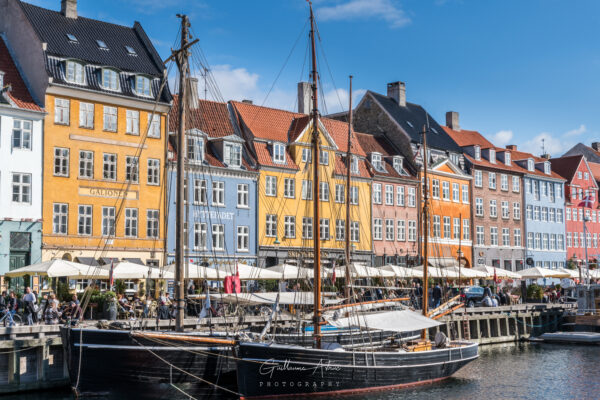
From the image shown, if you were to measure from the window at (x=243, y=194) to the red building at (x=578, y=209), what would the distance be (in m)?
39.9

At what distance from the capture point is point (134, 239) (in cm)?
4212

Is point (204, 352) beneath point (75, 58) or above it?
beneath

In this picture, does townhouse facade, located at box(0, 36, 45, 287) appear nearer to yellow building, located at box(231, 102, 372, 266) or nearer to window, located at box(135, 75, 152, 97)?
window, located at box(135, 75, 152, 97)

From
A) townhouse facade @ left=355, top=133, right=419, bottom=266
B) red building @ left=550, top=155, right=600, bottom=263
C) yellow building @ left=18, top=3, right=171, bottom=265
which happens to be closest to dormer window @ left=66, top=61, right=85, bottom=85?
yellow building @ left=18, top=3, right=171, bottom=265

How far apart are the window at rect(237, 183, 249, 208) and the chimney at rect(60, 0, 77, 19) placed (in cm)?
1335

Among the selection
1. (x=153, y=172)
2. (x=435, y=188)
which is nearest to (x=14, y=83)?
(x=153, y=172)

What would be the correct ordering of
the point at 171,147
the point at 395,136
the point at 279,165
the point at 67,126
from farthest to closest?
the point at 395,136
the point at 279,165
the point at 171,147
the point at 67,126

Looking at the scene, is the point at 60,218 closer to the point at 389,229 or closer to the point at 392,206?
the point at 389,229

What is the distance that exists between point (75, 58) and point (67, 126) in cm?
344

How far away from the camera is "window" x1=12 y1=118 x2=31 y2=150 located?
3825 centimetres

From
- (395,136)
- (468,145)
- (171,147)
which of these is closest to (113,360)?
(171,147)

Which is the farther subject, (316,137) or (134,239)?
(134,239)

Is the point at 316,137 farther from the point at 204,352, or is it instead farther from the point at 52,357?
the point at 52,357

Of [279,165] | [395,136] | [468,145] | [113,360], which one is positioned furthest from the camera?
[468,145]
